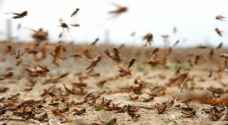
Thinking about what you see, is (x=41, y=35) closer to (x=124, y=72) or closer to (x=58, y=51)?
(x=58, y=51)

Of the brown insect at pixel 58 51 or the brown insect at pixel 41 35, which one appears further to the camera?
the brown insect at pixel 58 51

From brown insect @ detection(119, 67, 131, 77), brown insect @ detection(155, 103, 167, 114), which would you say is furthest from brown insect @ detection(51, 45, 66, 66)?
brown insect @ detection(155, 103, 167, 114)

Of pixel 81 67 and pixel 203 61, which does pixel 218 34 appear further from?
pixel 203 61

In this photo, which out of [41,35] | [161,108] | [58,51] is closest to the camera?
[161,108]

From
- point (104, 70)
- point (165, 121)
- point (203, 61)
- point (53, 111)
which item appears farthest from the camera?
point (203, 61)

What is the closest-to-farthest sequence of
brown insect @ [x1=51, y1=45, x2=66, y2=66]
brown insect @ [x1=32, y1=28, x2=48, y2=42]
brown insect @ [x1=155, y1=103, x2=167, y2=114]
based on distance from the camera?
brown insect @ [x1=155, y1=103, x2=167, y2=114]
brown insect @ [x1=32, y1=28, x2=48, y2=42]
brown insect @ [x1=51, y1=45, x2=66, y2=66]

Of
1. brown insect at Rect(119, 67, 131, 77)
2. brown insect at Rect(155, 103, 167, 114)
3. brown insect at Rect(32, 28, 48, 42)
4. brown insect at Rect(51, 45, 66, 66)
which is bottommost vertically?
brown insect at Rect(155, 103, 167, 114)

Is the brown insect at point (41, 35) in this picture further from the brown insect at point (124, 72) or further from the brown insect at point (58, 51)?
the brown insect at point (124, 72)

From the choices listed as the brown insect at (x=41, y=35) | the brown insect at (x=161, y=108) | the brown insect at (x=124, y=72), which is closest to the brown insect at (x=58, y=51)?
the brown insect at (x=41, y=35)

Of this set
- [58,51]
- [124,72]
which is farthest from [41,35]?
[124,72]

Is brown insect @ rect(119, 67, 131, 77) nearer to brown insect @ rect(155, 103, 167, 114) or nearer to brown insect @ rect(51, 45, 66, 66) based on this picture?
brown insect @ rect(51, 45, 66, 66)

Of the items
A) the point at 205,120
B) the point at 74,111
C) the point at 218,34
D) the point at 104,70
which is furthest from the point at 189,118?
the point at 104,70
